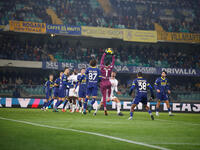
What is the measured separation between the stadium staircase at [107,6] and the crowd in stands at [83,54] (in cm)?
617

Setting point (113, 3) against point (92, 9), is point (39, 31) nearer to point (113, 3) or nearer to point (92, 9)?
point (92, 9)

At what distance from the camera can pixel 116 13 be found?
46.4 meters

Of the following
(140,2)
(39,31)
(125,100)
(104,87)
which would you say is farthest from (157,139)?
(140,2)

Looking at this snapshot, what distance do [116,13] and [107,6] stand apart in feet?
5.29

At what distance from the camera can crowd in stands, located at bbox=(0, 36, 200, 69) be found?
1469 inches

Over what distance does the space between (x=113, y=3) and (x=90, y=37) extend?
29.6ft

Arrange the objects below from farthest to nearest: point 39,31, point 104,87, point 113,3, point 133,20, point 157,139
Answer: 1. point 113,3
2. point 133,20
3. point 39,31
4. point 104,87
5. point 157,139

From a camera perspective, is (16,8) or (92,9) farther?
(92,9)

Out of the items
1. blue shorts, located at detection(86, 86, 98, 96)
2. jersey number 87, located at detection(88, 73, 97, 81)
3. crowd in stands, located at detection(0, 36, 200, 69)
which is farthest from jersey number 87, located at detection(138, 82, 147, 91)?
crowd in stands, located at detection(0, 36, 200, 69)

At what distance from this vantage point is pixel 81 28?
38875 mm

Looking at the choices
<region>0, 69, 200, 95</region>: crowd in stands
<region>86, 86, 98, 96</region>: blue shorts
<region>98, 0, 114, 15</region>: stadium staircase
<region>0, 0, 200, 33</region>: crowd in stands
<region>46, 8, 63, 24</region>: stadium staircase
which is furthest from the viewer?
<region>98, 0, 114, 15</region>: stadium staircase

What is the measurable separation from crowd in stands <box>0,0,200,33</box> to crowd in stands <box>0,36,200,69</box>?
2.84 metres

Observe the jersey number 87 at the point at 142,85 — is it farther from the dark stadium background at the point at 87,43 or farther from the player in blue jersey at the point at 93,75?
the dark stadium background at the point at 87,43

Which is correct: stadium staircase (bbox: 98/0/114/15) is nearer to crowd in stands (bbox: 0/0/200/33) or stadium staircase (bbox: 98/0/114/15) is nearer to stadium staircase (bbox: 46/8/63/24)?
crowd in stands (bbox: 0/0/200/33)
